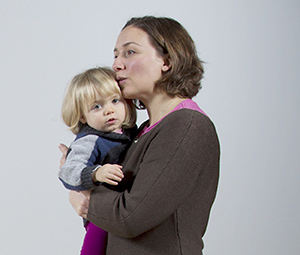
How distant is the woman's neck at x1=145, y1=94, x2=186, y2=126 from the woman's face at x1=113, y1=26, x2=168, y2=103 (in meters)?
0.04

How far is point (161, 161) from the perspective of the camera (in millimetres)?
1303

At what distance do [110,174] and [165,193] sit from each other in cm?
19

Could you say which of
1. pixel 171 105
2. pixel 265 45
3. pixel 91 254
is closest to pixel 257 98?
pixel 265 45

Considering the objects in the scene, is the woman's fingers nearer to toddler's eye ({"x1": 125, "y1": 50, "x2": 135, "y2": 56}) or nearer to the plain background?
toddler's eye ({"x1": 125, "y1": 50, "x2": 135, "y2": 56})

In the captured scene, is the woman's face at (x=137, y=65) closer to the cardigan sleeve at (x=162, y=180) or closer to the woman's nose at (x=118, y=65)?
the woman's nose at (x=118, y=65)

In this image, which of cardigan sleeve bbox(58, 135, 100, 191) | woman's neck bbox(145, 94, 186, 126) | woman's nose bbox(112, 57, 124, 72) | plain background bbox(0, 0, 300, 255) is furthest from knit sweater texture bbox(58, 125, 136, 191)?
plain background bbox(0, 0, 300, 255)

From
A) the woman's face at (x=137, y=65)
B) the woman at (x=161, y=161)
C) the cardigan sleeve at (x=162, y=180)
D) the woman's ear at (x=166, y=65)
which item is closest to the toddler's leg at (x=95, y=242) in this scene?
the woman at (x=161, y=161)

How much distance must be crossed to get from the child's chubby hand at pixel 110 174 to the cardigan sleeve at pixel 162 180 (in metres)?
0.05

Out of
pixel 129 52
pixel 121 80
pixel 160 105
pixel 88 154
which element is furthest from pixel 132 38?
pixel 88 154

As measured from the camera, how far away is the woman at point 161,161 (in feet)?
4.25

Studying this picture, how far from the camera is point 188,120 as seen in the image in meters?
1.35

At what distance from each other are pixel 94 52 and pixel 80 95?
1813 millimetres

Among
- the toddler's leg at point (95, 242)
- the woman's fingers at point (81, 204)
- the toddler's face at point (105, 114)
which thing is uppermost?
the toddler's face at point (105, 114)

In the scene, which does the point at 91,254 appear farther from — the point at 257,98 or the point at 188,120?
the point at 257,98
